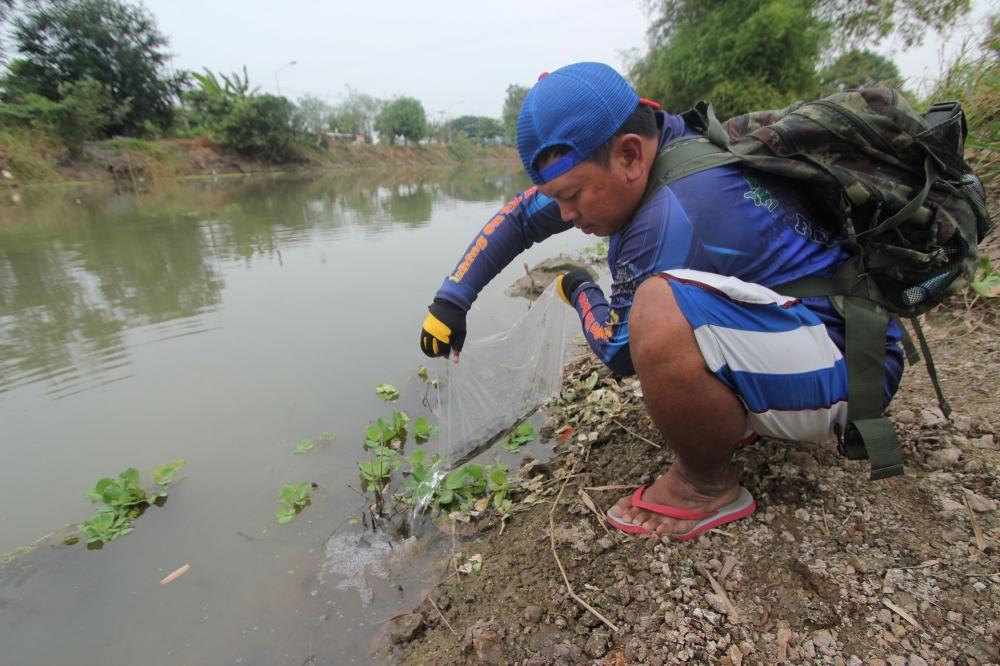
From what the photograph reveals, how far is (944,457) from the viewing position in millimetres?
1547

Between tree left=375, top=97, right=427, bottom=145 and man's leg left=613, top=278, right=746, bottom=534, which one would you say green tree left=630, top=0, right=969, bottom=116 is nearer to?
A: man's leg left=613, top=278, right=746, bottom=534

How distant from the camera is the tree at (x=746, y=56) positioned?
15641mm

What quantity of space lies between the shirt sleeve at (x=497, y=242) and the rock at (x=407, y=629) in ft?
3.53

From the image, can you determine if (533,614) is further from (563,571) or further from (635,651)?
(635,651)

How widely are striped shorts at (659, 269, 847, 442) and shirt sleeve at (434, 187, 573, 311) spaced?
832 millimetres

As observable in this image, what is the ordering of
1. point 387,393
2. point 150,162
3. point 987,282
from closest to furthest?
point 987,282
point 387,393
point 150,162

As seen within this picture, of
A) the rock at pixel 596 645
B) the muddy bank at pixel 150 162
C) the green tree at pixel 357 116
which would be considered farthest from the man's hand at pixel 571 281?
the green tree at pixel 357 116

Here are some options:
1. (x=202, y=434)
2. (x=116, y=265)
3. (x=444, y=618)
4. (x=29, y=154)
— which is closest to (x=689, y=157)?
(x=444, y=618)

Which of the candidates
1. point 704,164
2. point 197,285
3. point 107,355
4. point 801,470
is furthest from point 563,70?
point 197,285

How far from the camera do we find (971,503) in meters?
1.38

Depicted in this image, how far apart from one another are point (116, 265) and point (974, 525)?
Result: 24.2ft

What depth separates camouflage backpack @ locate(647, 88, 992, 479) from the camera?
118 centimetres

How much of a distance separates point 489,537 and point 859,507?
1152 mm

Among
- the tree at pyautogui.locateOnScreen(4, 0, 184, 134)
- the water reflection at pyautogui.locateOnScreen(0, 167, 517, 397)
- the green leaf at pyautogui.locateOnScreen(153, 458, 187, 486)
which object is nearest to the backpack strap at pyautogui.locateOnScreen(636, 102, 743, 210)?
the green leaf at pyautogui.locateOnScreen(153, 458, 187, 486)
